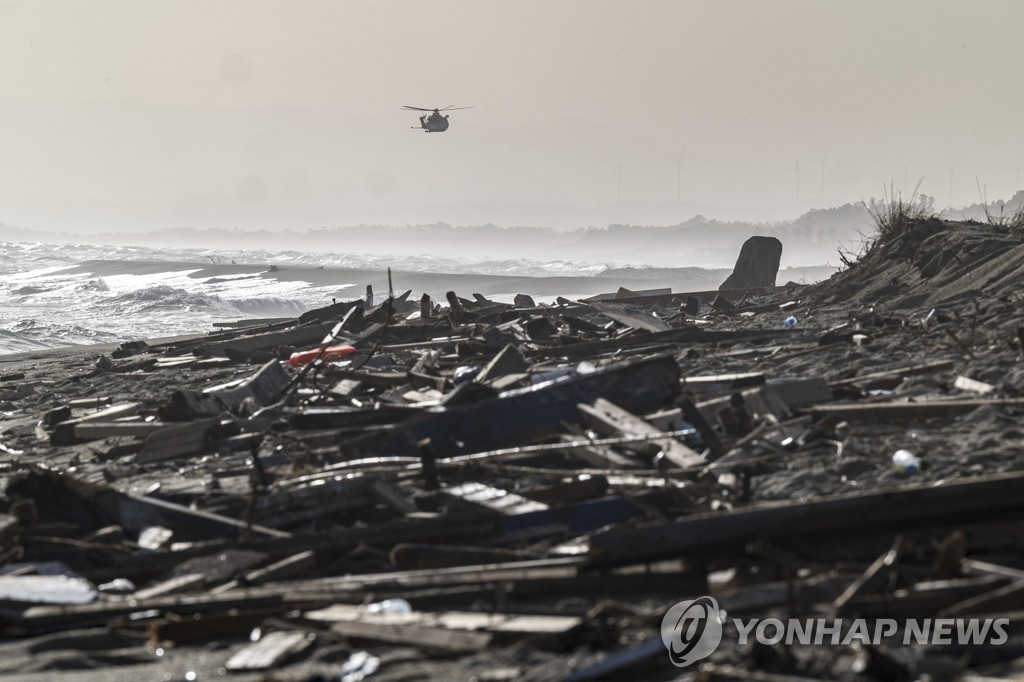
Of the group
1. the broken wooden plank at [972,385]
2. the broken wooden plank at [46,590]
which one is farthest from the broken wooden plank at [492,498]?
the broken wooden plank at [972,385]

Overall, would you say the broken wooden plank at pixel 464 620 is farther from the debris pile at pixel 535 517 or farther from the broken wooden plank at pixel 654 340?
the broken wooden plank at pixel 654 340

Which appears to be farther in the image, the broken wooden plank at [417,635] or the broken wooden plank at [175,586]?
the broken wooden plank at [175,586]

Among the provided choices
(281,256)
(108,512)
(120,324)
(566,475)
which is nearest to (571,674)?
(566,475)

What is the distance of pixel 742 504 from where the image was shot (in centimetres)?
534

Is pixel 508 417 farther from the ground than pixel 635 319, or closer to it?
closer to it

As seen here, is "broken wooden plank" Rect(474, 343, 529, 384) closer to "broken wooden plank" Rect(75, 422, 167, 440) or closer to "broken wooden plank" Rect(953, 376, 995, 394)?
"broken wooden plank" Rect(75, 422, 167, 440)

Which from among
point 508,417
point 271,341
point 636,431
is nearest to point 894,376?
point 636,431

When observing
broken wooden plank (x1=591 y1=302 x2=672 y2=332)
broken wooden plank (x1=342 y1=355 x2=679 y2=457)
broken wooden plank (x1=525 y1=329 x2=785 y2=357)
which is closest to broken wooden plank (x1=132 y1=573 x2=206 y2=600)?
broken wooden plank (x1=342 y1=355 x2=679 y2=457)

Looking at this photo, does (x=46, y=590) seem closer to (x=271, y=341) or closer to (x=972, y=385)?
(x=972, y=385)

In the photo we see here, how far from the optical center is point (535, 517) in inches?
215

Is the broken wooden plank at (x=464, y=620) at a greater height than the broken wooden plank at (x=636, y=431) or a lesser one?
lesser

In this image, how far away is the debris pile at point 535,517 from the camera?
3.84 m

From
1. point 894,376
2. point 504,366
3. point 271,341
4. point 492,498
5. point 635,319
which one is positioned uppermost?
point 635,319

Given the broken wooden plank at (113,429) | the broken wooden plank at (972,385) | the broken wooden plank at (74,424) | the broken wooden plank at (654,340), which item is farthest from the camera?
the broken wooden plank at (654,340)
